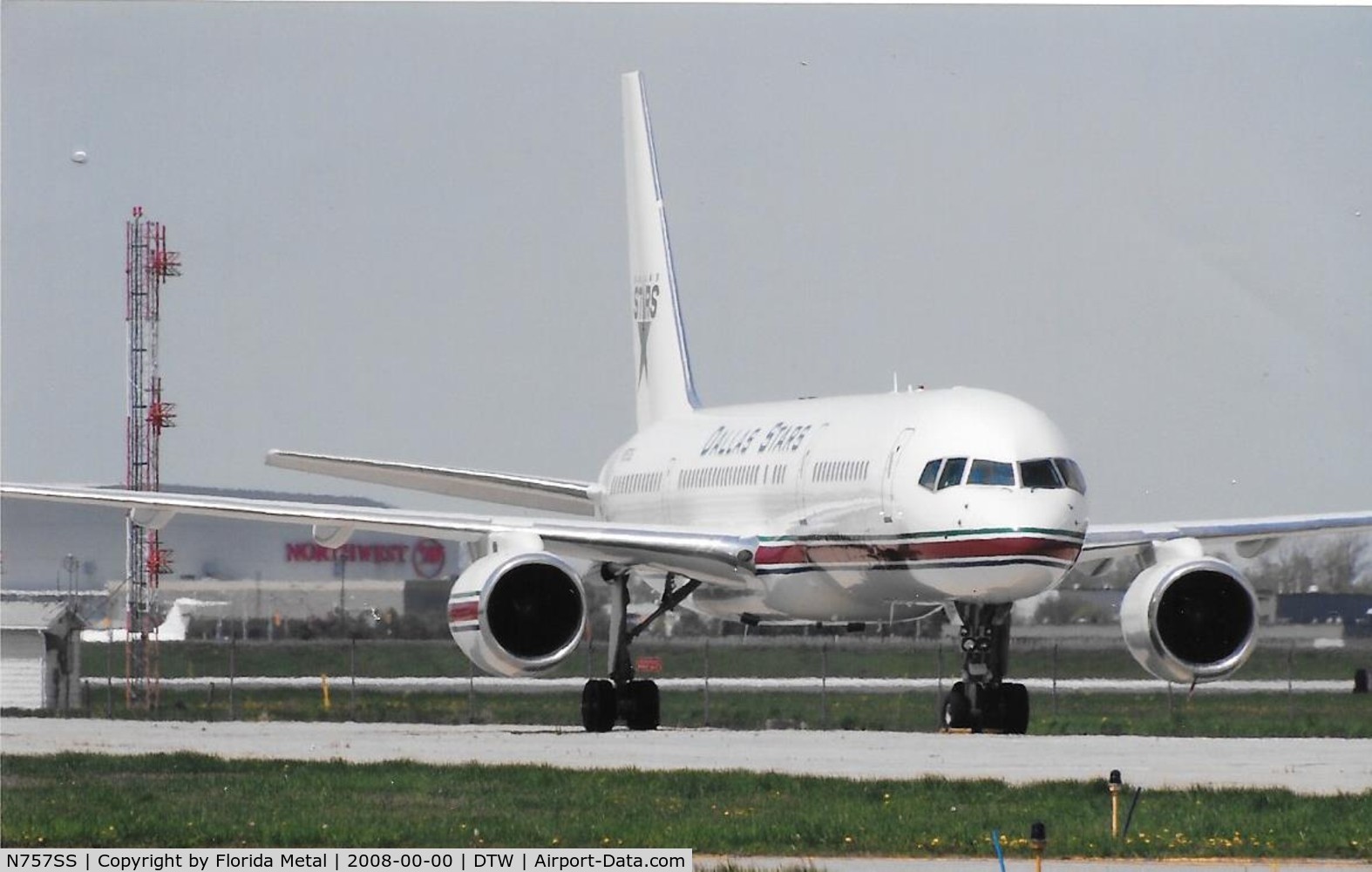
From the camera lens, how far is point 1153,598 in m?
34.1

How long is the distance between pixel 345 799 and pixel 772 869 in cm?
698

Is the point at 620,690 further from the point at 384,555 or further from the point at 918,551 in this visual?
the point at 384,555

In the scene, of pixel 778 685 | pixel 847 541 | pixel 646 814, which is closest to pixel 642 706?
pixel 847 541

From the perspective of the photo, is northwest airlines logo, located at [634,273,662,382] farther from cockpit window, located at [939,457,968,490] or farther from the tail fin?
cockpit window, located at [939,457,968,490]

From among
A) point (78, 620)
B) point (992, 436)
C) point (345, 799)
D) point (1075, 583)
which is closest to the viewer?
point (345, 799)

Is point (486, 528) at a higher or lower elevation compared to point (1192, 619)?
higher

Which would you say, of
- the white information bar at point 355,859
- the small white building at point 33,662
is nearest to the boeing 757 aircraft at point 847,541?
the small white building at point 33,662

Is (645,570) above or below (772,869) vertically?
above

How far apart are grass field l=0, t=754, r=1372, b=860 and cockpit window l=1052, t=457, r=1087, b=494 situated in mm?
7875

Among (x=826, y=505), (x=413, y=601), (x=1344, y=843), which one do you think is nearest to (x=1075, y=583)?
(x=413, y=601)

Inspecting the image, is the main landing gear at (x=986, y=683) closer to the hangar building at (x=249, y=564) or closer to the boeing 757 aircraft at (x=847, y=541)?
the boeing 757 aircraft at (x=847, y=541)

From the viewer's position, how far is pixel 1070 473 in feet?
109

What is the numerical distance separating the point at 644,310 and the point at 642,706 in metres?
12.2

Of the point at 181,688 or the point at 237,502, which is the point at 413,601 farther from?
the point at 237,502
